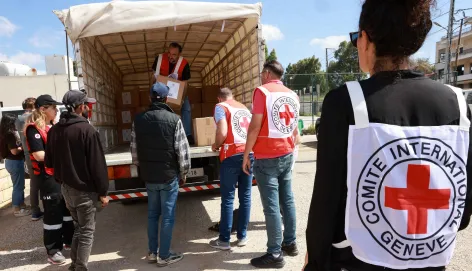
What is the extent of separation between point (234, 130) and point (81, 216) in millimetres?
1763

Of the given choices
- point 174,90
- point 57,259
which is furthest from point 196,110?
point 57,259

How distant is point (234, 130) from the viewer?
3.79 metres

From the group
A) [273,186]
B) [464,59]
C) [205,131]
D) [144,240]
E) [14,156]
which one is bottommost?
[144,240]

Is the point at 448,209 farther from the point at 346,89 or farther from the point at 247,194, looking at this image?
the point at 247,194

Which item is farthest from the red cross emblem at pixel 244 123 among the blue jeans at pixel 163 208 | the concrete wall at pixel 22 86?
the concrete wall at pixel 22 86

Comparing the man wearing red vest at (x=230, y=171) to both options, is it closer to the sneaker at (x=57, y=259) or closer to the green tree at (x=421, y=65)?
the sneaker at (x=57, y=259)

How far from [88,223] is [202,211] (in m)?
2.30

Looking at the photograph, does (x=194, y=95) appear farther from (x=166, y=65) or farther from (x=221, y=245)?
(x=221, y=245)

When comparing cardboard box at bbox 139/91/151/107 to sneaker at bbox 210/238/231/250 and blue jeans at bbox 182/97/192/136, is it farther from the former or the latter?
sneaker at bbox 210/238/231/250

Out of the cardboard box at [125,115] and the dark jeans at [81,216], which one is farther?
the cardboard box at [125,115]

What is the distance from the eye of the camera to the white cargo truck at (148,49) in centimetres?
396

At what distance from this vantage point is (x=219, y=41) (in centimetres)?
675

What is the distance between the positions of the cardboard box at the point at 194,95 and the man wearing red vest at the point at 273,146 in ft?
11.6

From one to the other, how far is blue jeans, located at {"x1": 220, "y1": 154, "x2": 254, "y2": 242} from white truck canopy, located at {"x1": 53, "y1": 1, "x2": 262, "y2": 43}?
1.81m
